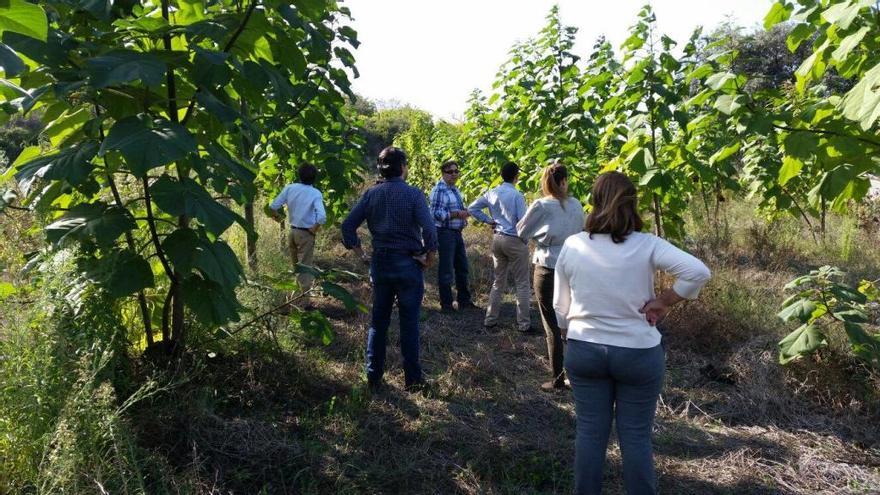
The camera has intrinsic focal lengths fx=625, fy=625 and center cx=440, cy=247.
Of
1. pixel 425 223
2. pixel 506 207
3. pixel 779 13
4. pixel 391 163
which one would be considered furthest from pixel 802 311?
pixel 506 207

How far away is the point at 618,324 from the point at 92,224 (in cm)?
267

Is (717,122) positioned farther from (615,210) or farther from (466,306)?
(615,210)

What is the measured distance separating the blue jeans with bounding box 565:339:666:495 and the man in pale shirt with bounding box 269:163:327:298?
4.47 meters

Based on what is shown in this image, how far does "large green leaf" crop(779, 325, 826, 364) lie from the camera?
411 centimetres

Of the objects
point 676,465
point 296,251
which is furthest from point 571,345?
point 296,251

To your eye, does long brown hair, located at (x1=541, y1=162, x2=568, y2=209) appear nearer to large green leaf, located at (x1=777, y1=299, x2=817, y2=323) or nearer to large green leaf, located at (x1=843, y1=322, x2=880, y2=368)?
large green leaf, located at (x1=777, y1=299, x2=817, y2=323)

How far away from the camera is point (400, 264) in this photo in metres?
4.81

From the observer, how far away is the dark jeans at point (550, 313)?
506cm

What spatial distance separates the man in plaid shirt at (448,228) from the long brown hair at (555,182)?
9.48ft

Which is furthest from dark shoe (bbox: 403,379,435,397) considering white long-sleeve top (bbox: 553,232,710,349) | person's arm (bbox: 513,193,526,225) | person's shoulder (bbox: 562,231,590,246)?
person's arm (bbox: 513,193,526,225)

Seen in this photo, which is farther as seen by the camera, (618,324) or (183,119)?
(183,119)

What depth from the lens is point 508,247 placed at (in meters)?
6.95

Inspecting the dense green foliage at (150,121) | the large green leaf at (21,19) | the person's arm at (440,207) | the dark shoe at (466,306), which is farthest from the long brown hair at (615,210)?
the dark shoe at (466,306)

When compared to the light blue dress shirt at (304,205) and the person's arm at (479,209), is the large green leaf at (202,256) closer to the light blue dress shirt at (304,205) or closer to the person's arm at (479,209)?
the light blue dress shirt at (304,205)
